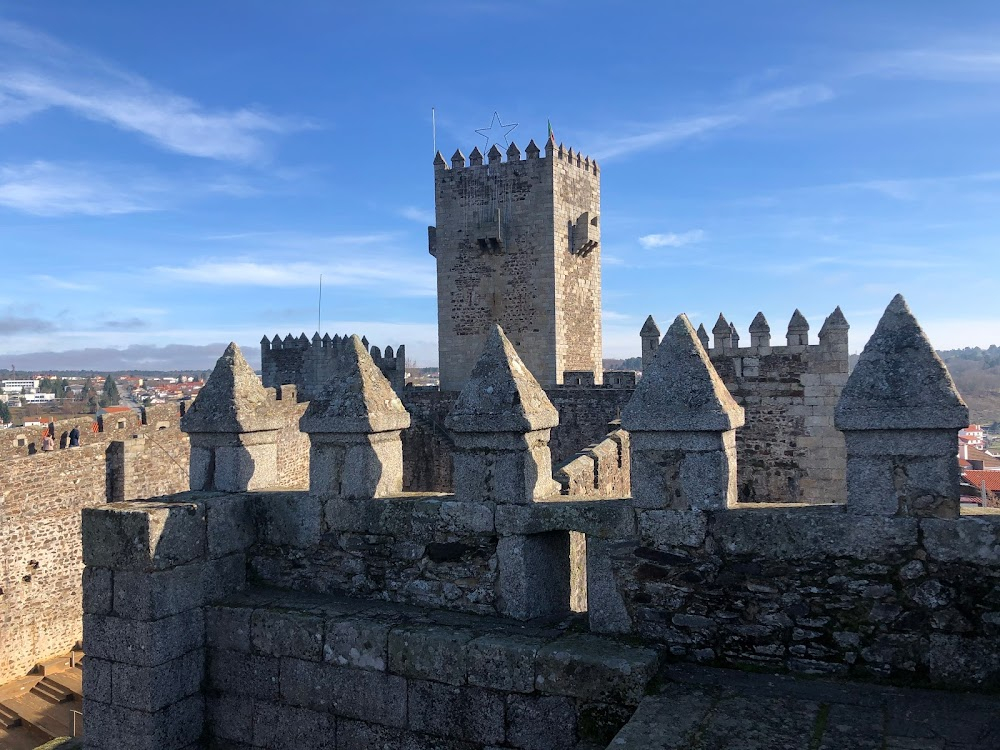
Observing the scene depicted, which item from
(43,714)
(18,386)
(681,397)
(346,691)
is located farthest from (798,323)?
(18,386)

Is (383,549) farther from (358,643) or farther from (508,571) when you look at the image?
(508,571)

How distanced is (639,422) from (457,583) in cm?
160

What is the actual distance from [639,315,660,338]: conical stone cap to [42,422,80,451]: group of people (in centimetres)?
1152

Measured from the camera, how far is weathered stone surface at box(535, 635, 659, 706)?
154 inches

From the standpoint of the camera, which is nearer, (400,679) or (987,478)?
(400,679)

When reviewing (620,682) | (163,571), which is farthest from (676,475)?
(163,571)

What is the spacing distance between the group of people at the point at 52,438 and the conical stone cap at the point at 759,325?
13223 millimetres

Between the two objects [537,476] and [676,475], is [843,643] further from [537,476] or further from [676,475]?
[537,476]

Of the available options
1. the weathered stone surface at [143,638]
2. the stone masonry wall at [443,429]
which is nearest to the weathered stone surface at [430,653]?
the weathered stone surface at [143,638]

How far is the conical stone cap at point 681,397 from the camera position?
4.16 metres

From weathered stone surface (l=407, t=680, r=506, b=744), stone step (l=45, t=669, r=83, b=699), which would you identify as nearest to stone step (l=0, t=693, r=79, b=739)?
stone step (l=45, t=669, r=83, b=699)

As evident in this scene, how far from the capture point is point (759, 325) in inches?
431

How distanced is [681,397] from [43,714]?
43.7 ft

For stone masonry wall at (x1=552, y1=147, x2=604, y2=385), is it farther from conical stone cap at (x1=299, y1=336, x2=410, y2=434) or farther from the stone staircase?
conical stone cap at (x1=299, y1=336, x2=410, y2=434)
